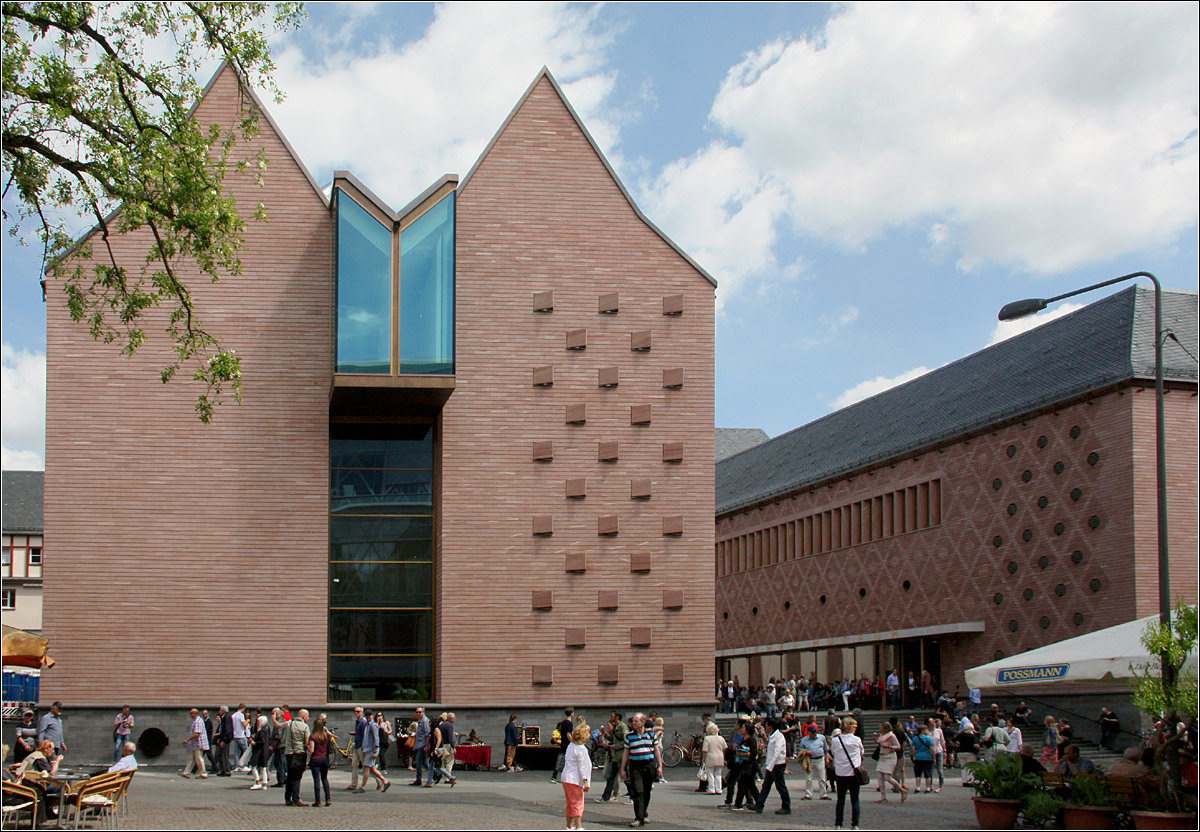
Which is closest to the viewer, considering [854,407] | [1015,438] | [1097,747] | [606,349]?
[606,349]

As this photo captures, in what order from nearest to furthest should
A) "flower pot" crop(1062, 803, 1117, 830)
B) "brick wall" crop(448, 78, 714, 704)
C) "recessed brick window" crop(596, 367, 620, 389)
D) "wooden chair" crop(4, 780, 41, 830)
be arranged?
1. "wooden chair" crop(4, 780, 41, 830)
2. "flower pot" crop(1062, 803, 1117, 830)
3. "brick wall" crop(448, 78, 714, 704)
4. "recessed brick window" crop(596, 367, 620, 389)

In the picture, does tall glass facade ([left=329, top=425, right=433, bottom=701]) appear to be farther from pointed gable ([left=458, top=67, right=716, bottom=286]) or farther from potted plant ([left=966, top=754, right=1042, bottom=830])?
potted plant ([left=966, top=754, right=1042, bottom=830])

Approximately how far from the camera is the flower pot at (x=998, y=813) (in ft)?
63.2

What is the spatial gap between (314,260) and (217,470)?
218 inches

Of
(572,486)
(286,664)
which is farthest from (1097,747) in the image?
(286,664)

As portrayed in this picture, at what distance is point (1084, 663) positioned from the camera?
62.6 ft

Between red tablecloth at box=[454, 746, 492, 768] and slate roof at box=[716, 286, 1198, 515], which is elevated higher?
slate roof at box=[716, 286, 1198, 515]

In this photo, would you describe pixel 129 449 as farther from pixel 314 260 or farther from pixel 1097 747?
pixel 1097 747

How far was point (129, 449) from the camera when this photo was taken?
105 ft

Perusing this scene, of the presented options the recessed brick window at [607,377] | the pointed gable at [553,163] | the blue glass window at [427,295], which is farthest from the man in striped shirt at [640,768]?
the pointed gable at [553,163]

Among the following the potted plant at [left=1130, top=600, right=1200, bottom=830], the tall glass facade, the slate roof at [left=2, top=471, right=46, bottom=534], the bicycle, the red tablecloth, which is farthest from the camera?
the slate roof at [left=2, top=471, right=46, bottom=534]

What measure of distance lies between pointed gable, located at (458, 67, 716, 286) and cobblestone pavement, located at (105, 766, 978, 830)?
14277 mm

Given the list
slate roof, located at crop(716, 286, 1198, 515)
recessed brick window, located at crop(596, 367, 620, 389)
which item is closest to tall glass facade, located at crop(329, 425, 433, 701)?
recessed brick window, located at crop(596, 367, 620, 389)

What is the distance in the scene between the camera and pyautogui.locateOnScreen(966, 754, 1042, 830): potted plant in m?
19.3
